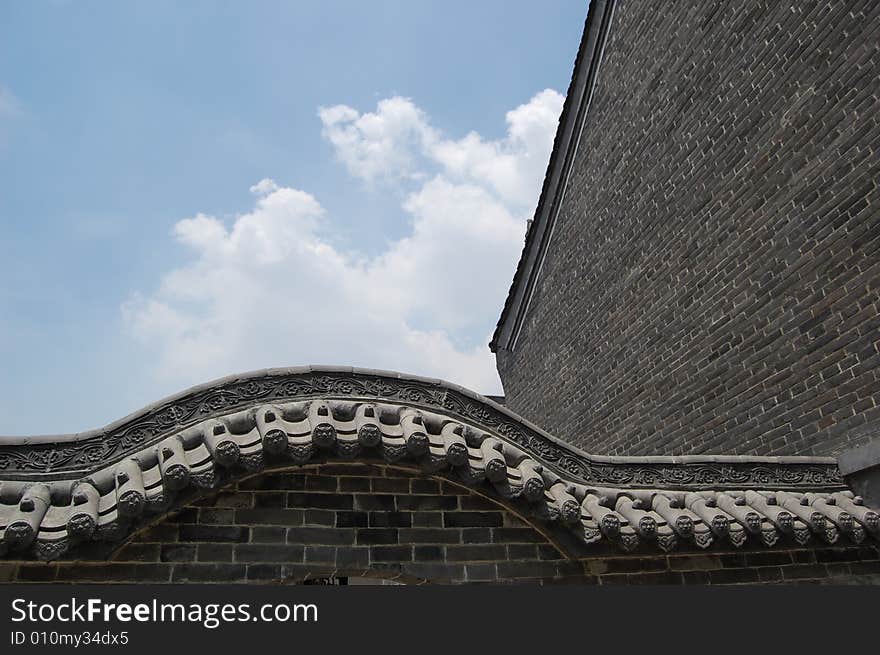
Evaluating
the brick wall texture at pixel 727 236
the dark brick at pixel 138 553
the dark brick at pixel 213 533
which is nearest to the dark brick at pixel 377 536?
the dark brick at pixel 213 533

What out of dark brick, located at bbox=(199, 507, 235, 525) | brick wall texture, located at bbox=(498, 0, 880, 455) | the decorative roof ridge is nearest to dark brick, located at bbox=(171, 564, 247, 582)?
dark brick, located at bbox=(199, 507, 235, 525)

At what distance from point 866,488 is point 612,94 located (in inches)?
305

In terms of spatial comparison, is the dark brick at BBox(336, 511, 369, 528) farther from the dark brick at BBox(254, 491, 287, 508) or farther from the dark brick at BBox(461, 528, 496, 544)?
the dark brick at BBox(461, 528, 496, 544)

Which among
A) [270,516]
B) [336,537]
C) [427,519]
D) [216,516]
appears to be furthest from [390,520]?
[216,516]

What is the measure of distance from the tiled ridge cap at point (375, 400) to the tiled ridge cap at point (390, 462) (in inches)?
3.4

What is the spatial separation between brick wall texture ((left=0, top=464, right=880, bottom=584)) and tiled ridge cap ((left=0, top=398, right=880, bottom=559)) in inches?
7.4

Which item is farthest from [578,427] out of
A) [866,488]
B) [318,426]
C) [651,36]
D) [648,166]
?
[318,426]

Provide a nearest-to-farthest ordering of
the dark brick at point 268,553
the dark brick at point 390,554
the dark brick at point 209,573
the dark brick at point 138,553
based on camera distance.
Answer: the dark brick at point 138,553
the dark brick at point 209,573
the dark brick at point 268,553
the dark brick at point 390,554

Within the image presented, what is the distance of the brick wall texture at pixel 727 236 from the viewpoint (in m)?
6.47

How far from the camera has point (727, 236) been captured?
816cm

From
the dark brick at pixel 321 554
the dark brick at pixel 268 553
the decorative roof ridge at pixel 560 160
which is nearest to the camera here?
the dark brick at pixel 268 553

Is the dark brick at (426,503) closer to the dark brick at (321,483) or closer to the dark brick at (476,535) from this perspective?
the dark brick at (476,535)

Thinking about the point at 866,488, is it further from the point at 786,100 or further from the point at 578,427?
the point at 578,427

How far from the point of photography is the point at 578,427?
37.4 ft
